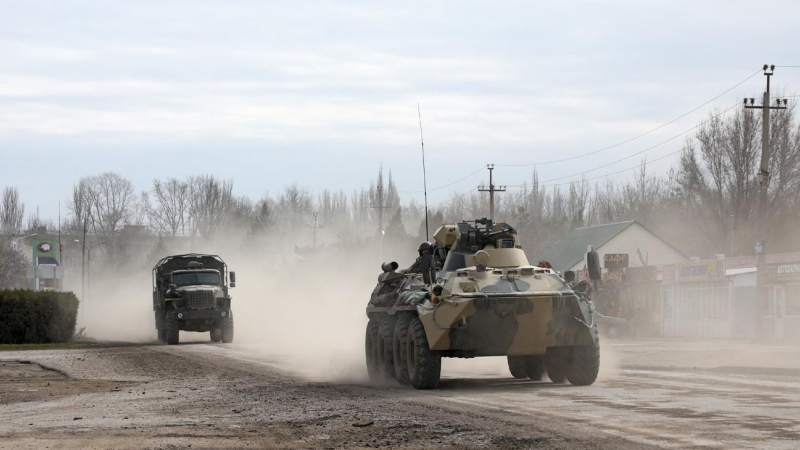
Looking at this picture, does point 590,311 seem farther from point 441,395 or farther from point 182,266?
point 182,266

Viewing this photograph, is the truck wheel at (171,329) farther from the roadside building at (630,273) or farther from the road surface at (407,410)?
the road surface at (407,410)

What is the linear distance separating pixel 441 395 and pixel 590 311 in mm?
2749

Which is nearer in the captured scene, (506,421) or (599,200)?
(506,421)

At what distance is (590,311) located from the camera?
656 inches

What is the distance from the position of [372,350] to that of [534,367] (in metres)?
2.84

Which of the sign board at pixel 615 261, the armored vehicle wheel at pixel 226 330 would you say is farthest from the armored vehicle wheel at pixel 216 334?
the sign board at pixel 615 261

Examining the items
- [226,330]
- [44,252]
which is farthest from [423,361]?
[44,252]

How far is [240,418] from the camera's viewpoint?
13047mm

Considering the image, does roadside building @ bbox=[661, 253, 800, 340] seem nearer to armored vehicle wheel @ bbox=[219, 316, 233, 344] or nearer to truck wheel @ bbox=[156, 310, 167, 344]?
armored vehicle wheel @ bbox=[219, 316, 233, 344]

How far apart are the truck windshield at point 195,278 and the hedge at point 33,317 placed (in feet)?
17.1

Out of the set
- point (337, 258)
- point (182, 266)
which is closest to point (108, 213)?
point (337, 258)

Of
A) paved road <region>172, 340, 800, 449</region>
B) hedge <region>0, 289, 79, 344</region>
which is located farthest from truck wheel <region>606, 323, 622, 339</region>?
paved road <region>172, 340, 800, 449</region>

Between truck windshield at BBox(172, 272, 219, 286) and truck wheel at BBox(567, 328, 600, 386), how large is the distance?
25329 millimetres

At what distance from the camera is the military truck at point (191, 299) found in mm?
39344
